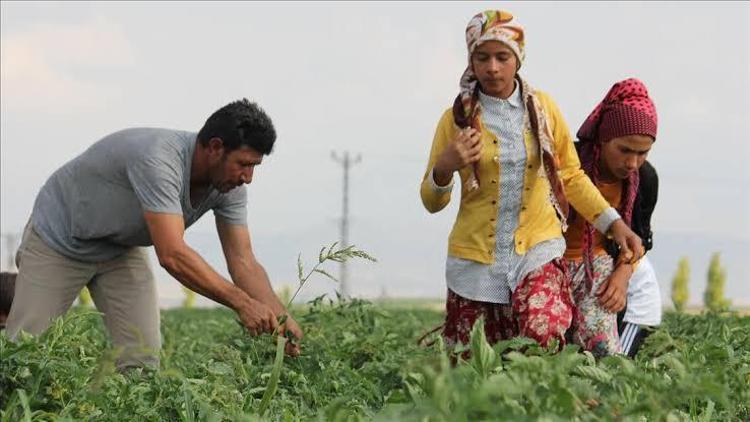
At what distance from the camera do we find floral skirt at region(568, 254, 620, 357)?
5.76 m

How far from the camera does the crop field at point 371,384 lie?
2658mm

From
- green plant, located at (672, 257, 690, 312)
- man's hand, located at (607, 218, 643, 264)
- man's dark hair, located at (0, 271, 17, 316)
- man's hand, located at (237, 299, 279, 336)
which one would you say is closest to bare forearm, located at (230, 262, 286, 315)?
man's hand, located at (237, 299, 279, 336)

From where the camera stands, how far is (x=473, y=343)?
3113 mm

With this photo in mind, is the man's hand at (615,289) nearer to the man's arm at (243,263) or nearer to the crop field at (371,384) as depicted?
the crop field at (371,384)

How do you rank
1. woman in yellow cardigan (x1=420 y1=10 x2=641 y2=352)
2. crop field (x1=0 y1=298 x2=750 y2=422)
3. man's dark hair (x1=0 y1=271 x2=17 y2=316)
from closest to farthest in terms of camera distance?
crop field (x1=0 y1=298 x2=750 y2=422) → woman in yellow cardigan (x1=420 y1=10 x2=641 y2=352) → man's dark hair (x1=0 y1=271 x2=17 y2=316)

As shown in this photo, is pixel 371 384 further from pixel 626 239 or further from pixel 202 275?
pixel 626 239

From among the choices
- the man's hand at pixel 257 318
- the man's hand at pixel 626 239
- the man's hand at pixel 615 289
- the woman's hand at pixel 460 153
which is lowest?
the man's hand at pixel 257 318

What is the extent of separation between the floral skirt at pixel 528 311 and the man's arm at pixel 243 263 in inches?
46.5

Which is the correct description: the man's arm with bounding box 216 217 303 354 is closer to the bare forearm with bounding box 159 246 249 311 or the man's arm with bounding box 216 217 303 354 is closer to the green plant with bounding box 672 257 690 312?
the bare forearm with bounding box 159 246 249 311

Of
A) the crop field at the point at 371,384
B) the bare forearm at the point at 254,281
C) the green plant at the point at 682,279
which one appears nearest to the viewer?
the crop field at the point at 371,384

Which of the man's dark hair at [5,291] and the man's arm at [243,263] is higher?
the man's arm at [243,263]

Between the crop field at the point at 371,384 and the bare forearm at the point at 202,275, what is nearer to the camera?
the crop field at the point at 371,384

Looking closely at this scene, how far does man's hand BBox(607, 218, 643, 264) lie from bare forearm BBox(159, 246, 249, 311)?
1675 mm

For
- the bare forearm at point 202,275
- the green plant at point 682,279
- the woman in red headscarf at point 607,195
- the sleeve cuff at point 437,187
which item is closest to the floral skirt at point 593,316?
the woman in red headscarf at point 607,195
